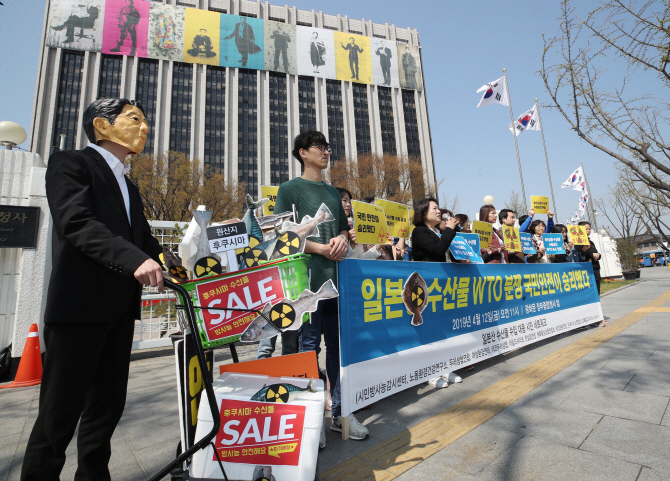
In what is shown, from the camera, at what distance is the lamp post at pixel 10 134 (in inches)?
199

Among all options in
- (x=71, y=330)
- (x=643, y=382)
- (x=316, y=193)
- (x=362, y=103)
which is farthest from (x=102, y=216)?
(x=362, y=103)

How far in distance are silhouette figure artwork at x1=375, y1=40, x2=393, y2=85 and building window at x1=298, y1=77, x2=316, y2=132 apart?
13.1 m

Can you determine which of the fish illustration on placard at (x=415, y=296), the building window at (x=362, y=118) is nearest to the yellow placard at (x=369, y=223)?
the fish illustration on placard at (x=415, y=296)

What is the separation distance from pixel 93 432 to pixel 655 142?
895 centimetres

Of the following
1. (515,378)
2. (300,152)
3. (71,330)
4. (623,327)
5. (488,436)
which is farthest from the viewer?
(623,327)

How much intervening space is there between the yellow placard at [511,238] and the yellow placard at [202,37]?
60356 mm

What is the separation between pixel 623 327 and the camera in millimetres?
5766

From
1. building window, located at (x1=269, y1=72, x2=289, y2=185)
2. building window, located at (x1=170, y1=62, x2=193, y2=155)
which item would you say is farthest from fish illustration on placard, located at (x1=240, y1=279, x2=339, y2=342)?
building window, located at (x1=170, y1=62, x2=193, y2=155)

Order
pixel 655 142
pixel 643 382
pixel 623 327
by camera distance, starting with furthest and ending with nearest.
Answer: pixel 655 142 < pixel 623 327 < pixel 643 382

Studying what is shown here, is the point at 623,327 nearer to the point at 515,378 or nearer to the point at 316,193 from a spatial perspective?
the point at 515,378

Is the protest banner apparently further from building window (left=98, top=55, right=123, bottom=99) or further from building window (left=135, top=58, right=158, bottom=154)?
building window (left=98, top=55, right=123, bottom=99)

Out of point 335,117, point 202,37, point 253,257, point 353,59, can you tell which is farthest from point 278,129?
point 253,257

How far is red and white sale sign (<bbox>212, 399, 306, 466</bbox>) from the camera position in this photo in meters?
1.53

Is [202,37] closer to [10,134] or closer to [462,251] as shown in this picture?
[10,134]
